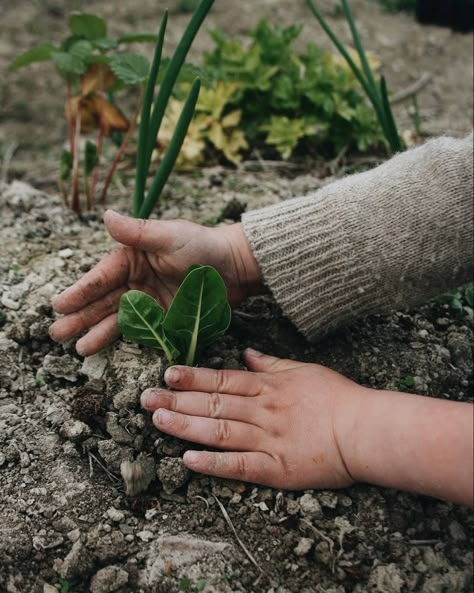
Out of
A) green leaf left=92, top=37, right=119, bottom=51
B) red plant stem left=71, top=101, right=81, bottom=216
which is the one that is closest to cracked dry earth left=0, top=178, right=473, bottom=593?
red plant stem left=71, top=101, right=81, bottom=216

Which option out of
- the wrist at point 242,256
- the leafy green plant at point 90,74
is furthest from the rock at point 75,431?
the leafy green plant at point 90,74

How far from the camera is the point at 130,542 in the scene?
1282 mm

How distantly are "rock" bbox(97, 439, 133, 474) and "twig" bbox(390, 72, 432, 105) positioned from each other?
2.19 meters

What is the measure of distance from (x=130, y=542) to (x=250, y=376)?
1.42 ft

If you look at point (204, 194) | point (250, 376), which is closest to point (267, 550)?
point (250, 376)

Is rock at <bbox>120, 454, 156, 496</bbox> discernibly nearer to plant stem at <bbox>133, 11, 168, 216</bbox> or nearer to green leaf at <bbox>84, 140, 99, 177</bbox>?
plant stem at <bbox>133, 11, 168, 216</bbox>

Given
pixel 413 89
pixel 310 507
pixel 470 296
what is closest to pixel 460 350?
pixel 470 296

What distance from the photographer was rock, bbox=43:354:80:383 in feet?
5.09

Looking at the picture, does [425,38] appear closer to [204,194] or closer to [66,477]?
[204,194]

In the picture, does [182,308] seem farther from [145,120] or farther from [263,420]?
[145,120]

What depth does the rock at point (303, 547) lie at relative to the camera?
1.27 metres

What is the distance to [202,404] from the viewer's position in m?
1.45

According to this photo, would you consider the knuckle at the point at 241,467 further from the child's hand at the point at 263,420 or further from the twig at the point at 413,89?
the twig at the point at 413,89

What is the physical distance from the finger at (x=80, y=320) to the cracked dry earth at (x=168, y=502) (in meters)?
0.05
